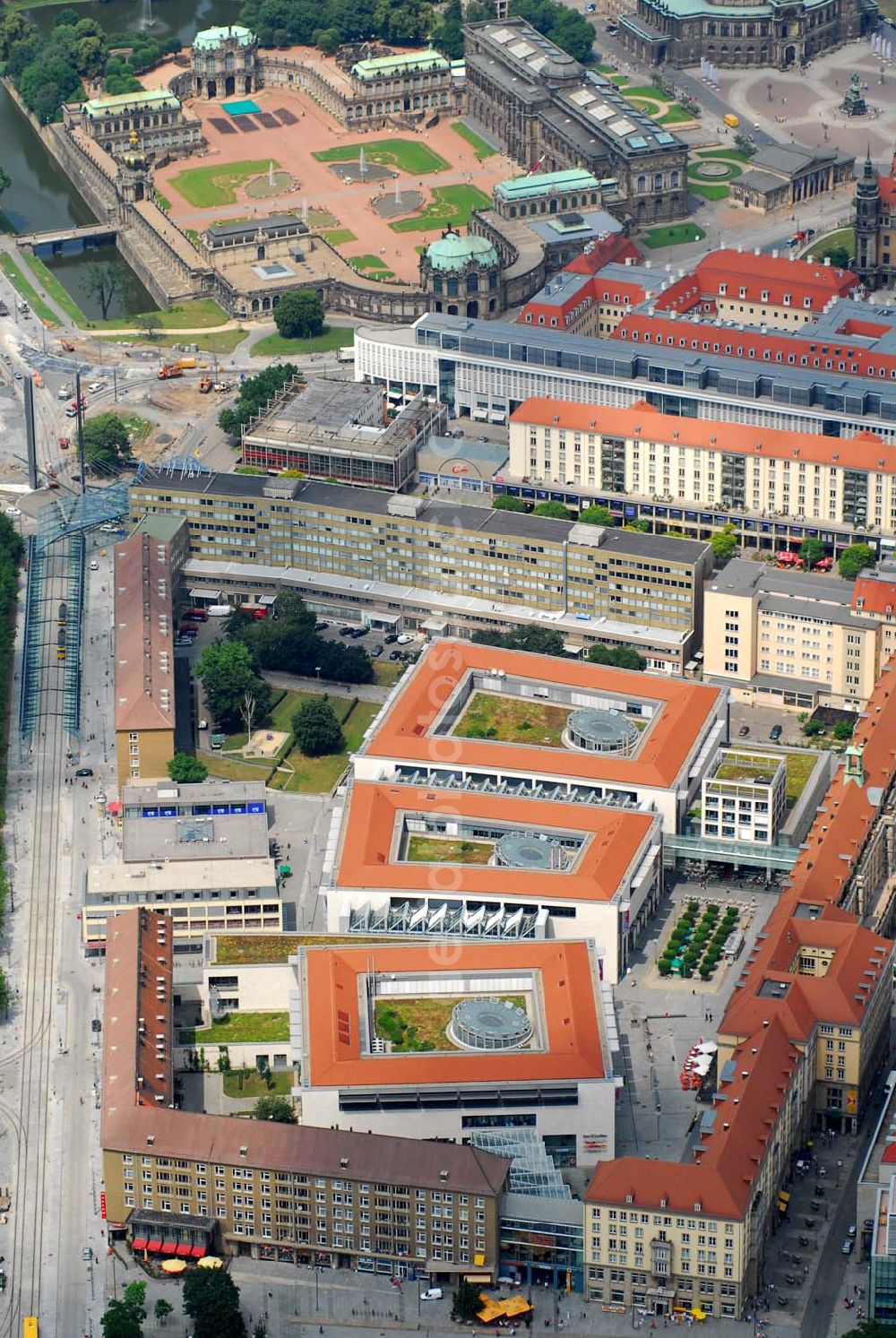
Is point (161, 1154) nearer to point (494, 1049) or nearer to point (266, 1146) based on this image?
point (266, 1146)

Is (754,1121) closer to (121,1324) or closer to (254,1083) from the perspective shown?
(254,1083)

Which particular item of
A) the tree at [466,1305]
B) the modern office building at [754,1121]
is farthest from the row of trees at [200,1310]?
the modern office building at [754,1121]

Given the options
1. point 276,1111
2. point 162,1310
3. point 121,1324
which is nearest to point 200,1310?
point 162,1310

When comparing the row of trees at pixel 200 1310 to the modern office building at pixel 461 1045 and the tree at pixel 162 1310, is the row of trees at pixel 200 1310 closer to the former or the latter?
the tree at pixel 162 1310

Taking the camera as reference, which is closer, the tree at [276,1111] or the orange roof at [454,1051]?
the orange roof at [454,1051]

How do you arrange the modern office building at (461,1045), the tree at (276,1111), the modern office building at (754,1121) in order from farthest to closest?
the tree at (276,1111) → the modern office building at (461,1045) → the modern office building at (754,1121)

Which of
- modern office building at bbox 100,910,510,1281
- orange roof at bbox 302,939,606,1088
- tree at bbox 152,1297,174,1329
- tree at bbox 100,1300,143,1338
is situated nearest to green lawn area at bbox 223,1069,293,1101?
orange roof at bbox 302,939,606,1088

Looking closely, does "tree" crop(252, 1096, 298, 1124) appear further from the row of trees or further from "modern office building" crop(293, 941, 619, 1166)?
the row of trees
